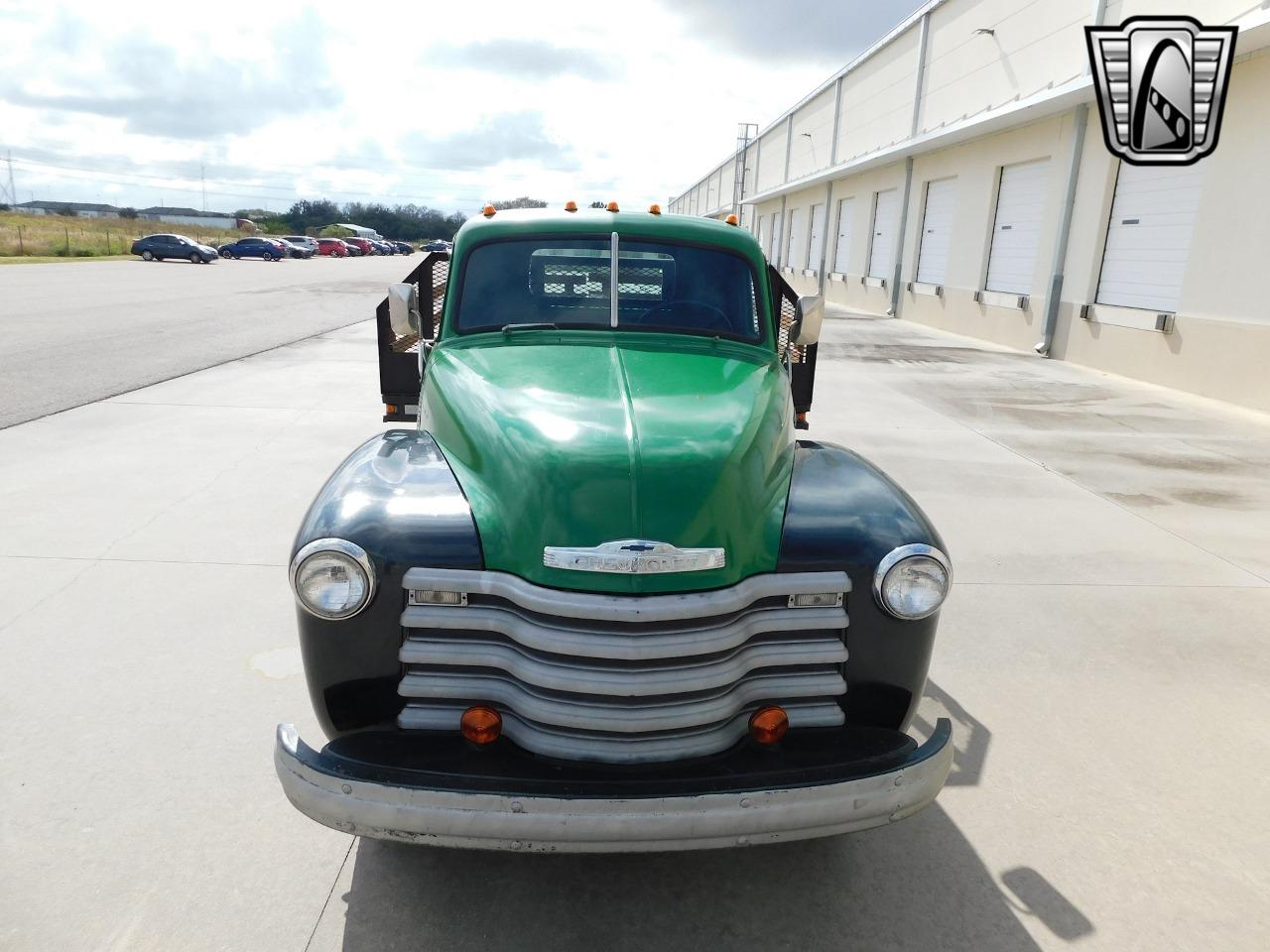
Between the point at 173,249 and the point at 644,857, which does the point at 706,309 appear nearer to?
the point at 644,857

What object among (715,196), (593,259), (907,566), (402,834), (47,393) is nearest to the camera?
(402,834)

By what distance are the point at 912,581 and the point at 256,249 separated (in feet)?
178

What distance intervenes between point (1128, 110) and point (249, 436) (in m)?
13.7

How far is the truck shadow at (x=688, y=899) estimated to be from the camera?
254cm

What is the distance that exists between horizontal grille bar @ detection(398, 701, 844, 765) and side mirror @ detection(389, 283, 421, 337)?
227cm

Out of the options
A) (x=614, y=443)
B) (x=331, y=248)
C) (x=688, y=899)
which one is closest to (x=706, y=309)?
(x=614, y=443)

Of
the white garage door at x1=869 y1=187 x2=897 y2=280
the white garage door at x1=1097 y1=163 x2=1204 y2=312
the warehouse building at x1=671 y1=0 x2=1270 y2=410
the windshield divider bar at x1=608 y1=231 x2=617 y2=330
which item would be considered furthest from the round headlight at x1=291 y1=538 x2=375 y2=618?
the white garage door at x1=869 y1=187 x2=897 y2=280

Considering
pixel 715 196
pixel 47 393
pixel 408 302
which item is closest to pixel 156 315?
pixel 47 393

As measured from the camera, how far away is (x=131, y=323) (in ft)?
52.0

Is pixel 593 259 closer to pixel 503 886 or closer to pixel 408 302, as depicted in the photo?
pixel 408 302

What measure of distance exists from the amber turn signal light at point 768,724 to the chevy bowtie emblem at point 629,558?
45cm

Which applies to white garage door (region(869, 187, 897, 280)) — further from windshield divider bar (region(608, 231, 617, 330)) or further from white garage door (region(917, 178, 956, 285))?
windshield divider bar (region(608, 231, 617, 330))

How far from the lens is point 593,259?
4125 mm

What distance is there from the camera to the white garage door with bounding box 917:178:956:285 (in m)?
21.8
